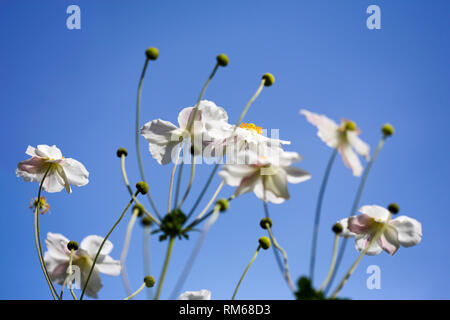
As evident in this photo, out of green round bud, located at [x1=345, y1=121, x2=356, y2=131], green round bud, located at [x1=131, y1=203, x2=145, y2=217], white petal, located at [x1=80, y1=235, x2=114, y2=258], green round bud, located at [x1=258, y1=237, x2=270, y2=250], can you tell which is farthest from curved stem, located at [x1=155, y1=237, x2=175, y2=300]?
white petal, located at [x1=80, y1=235, x2=114, y2=258]

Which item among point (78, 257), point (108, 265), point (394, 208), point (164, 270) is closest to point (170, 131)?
point (108, 265)

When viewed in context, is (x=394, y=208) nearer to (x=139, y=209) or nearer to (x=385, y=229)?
(x=385, y=229)

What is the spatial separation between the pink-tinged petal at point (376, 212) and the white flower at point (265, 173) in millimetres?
447

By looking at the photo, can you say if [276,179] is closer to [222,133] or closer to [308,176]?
[308,176]

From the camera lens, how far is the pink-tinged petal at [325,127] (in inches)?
44.2

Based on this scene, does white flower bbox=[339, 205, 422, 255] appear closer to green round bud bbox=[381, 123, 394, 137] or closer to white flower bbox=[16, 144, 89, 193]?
green round bud bbox=[381, 123, 394, 137]

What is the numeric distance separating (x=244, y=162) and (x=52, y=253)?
1.17 metres

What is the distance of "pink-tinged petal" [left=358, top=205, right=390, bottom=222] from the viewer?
1542 millimetres

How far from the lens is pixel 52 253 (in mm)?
1886

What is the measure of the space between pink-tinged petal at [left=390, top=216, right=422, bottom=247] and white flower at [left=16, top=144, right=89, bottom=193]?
1.60 meters
